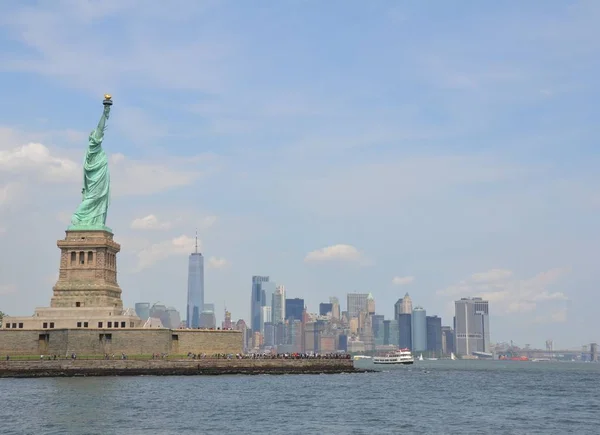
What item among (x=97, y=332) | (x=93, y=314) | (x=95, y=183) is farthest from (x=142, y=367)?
(x=95, y=183)

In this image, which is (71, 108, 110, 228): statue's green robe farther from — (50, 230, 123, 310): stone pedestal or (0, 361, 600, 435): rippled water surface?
(0, 361, 600, 435): rippled water surface

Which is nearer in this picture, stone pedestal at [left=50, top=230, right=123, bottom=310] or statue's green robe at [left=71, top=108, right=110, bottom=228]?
stone pedestal at [left=50, top=230, right=123, bottom=310]

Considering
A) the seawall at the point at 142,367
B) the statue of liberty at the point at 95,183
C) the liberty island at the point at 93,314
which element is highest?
the statue of liberty at the point at 95,183

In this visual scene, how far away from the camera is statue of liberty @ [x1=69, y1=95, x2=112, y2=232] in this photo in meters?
108

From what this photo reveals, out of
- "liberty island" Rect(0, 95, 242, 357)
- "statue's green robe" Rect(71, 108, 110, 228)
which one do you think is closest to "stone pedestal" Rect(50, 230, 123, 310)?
"liberty island" Rect(0, 95, 242, 357)

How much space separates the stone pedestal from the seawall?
989 cm

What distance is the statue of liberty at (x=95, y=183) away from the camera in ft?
355

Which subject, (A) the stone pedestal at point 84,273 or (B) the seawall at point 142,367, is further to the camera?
(A) the stone pedestal at point 84,273

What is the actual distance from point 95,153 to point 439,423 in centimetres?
6692

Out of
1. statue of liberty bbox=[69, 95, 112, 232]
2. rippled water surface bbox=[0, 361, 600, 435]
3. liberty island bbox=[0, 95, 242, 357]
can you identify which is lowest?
rippled water surface bbox=[0, 361, 600, 435]

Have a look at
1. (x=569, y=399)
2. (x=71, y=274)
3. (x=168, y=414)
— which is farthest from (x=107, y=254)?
(x=569, y=399)

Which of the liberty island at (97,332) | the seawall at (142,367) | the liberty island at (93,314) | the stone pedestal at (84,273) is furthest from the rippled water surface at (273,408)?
the stone pedestal at (84,273)

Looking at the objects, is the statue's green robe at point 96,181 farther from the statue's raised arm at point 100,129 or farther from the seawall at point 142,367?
the seawall at point 142,367

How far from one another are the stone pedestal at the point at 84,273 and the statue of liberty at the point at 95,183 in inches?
91.7
